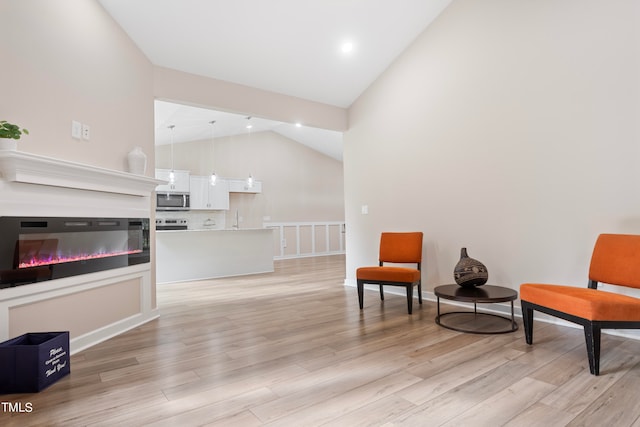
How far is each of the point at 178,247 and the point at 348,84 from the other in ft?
12.4

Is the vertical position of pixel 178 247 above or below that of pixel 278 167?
below

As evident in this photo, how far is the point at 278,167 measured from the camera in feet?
32.1

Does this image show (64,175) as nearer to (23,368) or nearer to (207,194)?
(23,368)

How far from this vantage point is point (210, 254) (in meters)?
6.27

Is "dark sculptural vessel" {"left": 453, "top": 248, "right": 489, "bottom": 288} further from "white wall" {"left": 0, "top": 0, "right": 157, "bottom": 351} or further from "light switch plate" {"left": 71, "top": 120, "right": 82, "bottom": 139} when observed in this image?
"light switch plate" {"left": 71, "top": 120, "right": 82, "bottom": 139}

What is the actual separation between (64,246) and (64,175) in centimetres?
53

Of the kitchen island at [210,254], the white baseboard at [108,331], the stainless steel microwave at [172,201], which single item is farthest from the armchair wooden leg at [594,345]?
the stainless steel microwave at [172,201]

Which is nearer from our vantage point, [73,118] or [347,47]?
[73,118]

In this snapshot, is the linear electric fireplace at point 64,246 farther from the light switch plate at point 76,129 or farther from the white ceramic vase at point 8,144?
the light switch plate at point 76,129

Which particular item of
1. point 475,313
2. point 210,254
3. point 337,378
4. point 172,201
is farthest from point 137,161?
point 172,201

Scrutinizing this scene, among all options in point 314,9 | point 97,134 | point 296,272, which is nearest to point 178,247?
point 296,272

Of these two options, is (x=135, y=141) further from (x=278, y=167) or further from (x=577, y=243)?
(x=278, y=167)

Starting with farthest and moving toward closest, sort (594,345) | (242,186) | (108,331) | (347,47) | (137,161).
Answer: (242,186) → (347,47) → (137,161) → (108,331) → (594,345)

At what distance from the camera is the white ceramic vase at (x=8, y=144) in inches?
80.6
